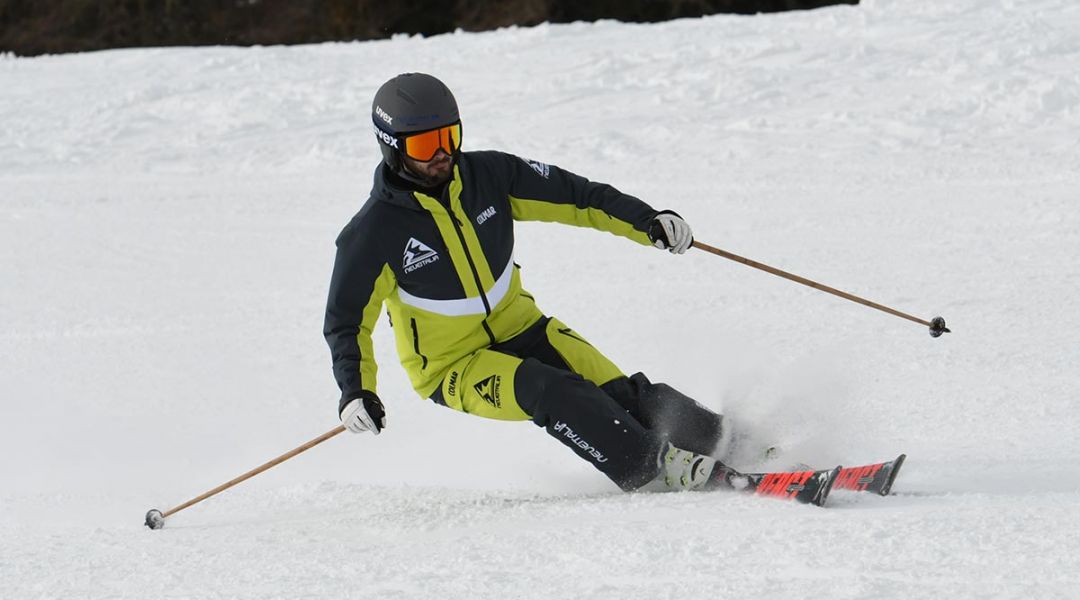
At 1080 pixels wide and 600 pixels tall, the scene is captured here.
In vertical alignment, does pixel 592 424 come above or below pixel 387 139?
below

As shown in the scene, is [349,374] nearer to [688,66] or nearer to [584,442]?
[584,442]

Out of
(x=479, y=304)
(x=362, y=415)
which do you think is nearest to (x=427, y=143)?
(x=479, y=304)

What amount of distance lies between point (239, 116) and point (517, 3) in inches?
370

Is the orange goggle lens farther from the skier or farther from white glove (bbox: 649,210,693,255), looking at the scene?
white glove (bbox: 649,210,693,255)

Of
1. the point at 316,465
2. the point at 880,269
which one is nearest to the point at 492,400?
the point at 316,465

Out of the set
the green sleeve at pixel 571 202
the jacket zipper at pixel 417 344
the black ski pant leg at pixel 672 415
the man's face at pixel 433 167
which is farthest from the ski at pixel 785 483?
the man's face at pixel 433 167

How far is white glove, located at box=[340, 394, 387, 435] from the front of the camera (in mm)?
3898

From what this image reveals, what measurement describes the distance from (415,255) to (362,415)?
1.82 feet

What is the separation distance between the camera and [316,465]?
539 cm

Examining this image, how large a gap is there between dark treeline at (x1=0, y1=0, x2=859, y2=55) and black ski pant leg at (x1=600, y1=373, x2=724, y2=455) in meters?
16.4

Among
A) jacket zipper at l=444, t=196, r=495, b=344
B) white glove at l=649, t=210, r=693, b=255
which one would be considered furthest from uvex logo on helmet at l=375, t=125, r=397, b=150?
white glove at l=649, t=210, r=693, b=255

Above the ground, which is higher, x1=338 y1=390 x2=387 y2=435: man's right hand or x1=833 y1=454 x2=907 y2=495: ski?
x1=338 y1=390 x2=387 y2=435: man's right hand

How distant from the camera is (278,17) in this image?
22.0 meters

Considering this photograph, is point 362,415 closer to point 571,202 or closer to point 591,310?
point 571,202
